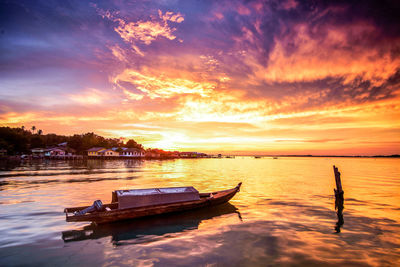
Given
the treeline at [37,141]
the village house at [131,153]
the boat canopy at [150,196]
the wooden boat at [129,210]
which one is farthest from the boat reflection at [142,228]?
the village house at [131,153]

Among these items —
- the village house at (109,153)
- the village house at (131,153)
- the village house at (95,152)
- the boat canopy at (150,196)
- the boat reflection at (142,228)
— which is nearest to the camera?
the boat reflection at (142,228)

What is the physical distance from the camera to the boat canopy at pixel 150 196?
Result: 11.6 metres

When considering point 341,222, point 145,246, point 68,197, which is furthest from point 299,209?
point 68,197

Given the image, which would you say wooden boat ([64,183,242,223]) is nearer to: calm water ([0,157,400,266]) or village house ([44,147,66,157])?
calm water ([0,157,400,266])

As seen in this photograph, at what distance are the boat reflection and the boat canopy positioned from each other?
0.98m

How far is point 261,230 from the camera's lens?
36.4 feet

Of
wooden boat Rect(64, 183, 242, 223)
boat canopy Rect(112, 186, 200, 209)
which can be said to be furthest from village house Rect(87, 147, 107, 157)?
boat canopy Rect(112, 186, 200, 209)

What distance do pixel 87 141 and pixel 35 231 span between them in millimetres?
122453

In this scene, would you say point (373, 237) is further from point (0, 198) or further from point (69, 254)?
point (0, 198)

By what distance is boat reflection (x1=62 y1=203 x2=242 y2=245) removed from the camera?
388 inches

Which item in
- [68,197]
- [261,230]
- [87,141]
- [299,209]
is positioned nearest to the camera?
[261,230]

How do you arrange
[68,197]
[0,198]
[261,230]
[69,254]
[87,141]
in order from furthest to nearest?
[87,141]
[68,197]
[0,198]
[261,230]
[69,254]

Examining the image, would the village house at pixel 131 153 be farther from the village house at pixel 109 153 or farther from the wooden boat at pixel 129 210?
the wooden boat at pixel 129 210

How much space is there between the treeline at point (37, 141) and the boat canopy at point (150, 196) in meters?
99.6
